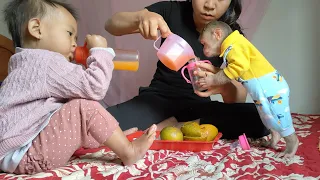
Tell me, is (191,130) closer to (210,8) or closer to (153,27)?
(153,27)

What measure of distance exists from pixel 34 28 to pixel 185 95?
676 millimetres

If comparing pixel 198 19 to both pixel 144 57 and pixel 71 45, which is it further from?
pixel 71 45

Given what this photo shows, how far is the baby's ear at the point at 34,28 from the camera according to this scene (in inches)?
42.7

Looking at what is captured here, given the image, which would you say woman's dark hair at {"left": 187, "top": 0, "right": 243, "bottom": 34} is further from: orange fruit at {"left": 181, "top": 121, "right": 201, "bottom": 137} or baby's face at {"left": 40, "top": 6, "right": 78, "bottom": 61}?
baby's face at {"left": 40, "top": 6, "right": 78, "bottom": 61}

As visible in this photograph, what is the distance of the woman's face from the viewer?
140 cm

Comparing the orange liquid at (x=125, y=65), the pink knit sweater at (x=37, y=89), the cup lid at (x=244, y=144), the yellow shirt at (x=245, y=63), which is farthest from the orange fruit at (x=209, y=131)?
the pink knit sweater at (x=37, y=89)

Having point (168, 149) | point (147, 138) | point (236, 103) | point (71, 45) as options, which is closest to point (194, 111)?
point (236, 103)

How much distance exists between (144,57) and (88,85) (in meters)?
0.94

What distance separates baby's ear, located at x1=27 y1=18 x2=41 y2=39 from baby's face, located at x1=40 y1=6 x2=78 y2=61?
1 centimetres

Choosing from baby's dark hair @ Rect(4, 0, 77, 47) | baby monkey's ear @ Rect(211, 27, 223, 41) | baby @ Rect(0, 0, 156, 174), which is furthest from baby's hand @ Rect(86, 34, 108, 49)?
baby monkey's ear @ Rect(211, 27, 223, 41)

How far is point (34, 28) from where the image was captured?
1093mm

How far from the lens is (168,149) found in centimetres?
121

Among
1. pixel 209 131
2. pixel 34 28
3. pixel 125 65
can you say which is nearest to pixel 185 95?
pixel 209 131

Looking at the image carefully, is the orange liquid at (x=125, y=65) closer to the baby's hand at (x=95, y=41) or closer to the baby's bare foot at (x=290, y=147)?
the baby's hand at (x=95, y=41)
